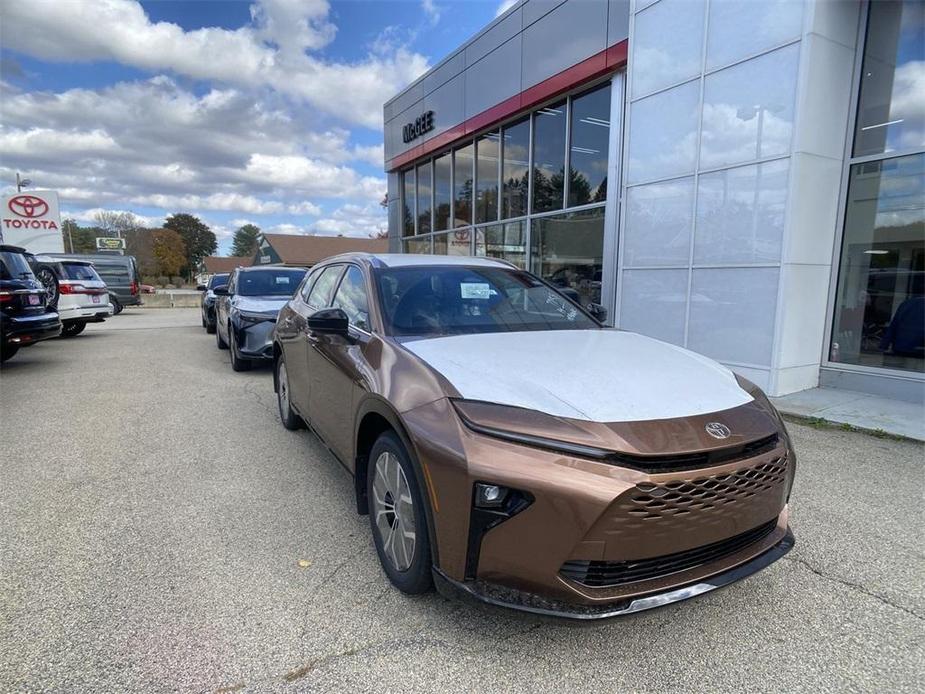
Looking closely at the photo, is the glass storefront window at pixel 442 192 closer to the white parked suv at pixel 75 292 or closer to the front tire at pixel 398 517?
the white parked suv at pixel 75 292

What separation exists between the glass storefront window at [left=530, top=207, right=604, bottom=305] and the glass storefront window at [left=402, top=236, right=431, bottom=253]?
5.03m

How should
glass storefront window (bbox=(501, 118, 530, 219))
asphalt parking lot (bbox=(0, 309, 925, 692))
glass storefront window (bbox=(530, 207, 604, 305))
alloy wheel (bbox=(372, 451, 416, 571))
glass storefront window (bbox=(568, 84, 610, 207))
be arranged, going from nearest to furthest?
asphalt parking lot (bbox=(0, 309, 925, 692)) < alloy wheel (bbox=(372, 451, 416, 571)) < glass storefront window (bbox=(568, 84, 610, 207)) < glass storefront window (bbox=(530, 207, 604, 305)) < glass storefront window (bbox=(501, 118, 530, 219))

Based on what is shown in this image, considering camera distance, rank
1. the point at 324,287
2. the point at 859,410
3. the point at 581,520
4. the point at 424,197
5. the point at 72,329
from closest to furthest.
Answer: the point at 581,520, the point at 324,287, the point at 859,410, the point at 72,329, the point at 424,197

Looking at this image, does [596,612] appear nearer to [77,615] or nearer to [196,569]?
[196,569]

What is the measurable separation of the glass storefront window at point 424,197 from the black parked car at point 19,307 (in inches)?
395

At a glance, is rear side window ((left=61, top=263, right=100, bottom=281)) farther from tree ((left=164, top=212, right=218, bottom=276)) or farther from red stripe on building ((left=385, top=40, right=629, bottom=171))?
tree ((left=164, top=212, right=218, bottom=276))

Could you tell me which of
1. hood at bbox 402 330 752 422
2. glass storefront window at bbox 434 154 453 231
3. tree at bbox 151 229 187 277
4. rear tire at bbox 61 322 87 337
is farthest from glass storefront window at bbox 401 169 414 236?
tree at bbox 151 229 187 277

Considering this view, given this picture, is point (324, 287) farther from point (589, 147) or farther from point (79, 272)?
point (79, 272)

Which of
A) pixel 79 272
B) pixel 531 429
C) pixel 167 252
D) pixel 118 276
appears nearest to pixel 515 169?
pixel 79 272

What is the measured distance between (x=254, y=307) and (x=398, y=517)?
6291 millimetres

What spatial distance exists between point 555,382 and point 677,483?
0.62m

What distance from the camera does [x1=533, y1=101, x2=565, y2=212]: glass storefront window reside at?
10.4 metres

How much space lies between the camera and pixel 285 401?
5066mm

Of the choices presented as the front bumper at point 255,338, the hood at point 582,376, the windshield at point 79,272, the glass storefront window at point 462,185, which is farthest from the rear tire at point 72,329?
the hood at point 582,376
